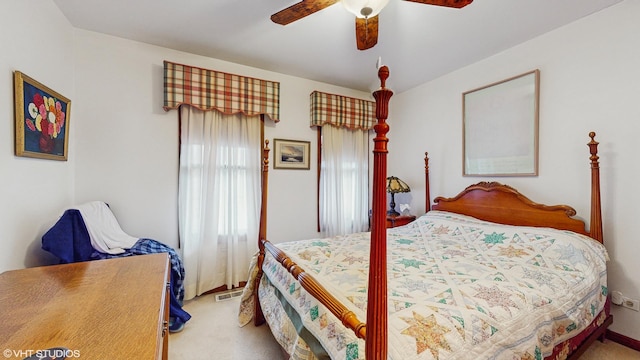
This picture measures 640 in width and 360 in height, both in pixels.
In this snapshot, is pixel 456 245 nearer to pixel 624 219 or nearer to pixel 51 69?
pixel 624 219

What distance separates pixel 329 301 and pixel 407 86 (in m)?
3.28

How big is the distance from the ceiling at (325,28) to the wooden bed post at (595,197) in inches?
43.8

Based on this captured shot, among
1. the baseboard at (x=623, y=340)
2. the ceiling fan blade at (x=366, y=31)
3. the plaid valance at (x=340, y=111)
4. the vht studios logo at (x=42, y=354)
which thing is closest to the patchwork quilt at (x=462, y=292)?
the baseboard at (x=623, y=340)

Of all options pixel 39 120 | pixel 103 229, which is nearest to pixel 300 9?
pixel 39 120

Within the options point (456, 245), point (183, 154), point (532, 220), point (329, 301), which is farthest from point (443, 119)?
point (183, 154)

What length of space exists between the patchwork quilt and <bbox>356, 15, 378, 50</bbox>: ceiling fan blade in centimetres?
161

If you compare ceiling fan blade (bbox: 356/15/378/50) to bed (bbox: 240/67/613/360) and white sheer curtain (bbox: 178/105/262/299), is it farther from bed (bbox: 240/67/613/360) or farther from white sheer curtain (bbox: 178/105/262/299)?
white sheer curtain (bbox: 178/105/262/299)

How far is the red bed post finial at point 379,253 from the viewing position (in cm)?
78

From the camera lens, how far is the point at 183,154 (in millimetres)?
2604

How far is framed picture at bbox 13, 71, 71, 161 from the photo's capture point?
145cm

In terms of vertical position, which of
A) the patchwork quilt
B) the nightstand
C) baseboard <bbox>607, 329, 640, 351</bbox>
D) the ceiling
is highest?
the ceiling

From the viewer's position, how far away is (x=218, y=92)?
8.71 feet

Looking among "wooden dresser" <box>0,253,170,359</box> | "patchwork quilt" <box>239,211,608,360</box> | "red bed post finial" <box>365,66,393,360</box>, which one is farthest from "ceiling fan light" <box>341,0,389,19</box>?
"wooden dresser" <box>0,253,170,359</box>

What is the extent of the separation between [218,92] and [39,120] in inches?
54.7
